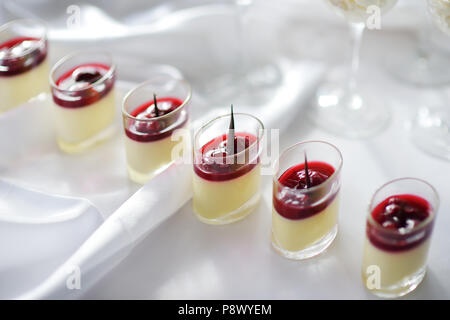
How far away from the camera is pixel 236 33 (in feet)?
5.28

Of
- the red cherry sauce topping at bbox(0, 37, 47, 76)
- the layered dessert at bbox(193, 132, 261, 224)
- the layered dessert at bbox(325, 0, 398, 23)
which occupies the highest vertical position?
the layered dessert at bbox(325, 0, 398, 23)

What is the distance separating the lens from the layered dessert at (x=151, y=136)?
1.23 m

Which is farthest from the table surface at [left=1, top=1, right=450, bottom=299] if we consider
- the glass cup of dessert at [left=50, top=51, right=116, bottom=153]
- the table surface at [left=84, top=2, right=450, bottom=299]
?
the glass cup of dessert at [left=50, top=51, right=116, bottom=153]

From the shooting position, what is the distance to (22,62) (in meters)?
1.40

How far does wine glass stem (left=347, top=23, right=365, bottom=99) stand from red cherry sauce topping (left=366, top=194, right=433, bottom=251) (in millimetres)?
459

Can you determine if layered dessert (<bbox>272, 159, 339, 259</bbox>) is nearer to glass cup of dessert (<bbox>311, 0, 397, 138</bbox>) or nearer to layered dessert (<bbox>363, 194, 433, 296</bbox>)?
layered dessert (<bbox>363, 194, 433, 296</bbox>)

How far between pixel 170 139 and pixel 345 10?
43 centimetres

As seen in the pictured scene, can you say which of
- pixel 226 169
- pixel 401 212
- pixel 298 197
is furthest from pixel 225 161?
pixel 401 212

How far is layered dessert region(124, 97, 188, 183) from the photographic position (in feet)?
4.03

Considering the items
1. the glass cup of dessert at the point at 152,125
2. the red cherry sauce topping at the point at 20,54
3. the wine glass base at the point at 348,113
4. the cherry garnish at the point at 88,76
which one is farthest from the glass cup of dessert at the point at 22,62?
the wine glass base at the point at 348,113

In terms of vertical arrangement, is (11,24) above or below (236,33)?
above

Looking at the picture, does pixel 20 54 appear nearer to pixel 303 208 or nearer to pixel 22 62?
pixel 22 62

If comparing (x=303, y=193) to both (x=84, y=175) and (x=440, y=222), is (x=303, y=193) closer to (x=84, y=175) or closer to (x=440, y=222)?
(x=440, y=222)
